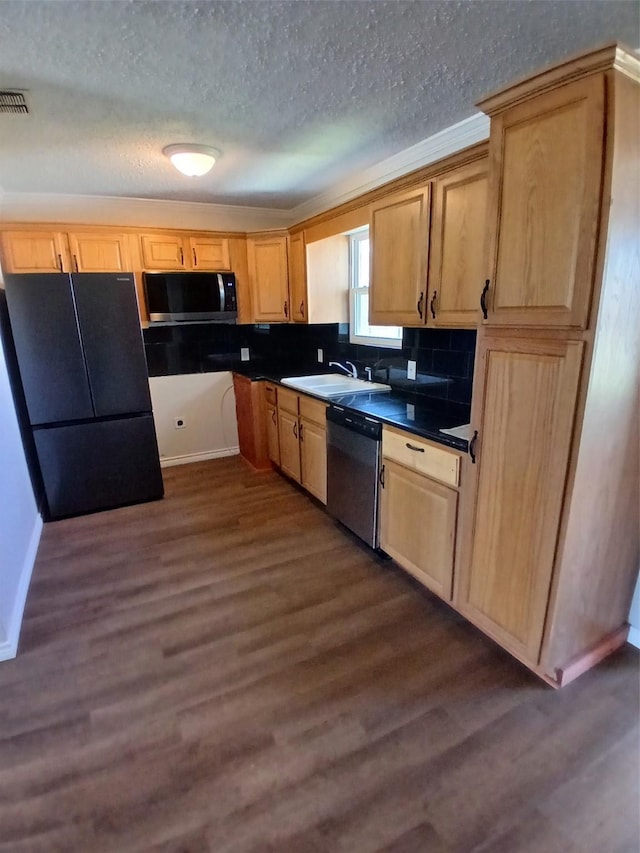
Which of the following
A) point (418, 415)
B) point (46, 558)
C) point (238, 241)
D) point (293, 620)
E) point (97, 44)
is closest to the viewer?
point (97, 44)

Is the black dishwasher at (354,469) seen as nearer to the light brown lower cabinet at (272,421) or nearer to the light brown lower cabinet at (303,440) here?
the light brown lower cabinet at (303,440)

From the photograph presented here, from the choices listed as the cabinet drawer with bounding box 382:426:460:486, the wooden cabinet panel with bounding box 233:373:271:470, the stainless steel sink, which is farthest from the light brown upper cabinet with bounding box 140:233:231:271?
the cabinet drawer with bounding box 382:426:460:486

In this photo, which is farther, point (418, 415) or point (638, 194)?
point (418, 415)

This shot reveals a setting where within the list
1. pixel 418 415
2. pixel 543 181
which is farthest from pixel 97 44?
pixel 418 415

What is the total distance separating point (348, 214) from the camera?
2.87 m

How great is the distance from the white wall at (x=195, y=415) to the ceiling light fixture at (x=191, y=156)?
2.07 metres

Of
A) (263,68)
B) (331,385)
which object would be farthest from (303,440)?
(263,68)

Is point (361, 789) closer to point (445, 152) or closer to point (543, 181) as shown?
point (543, 181)

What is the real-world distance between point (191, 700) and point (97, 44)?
2455 millimetres

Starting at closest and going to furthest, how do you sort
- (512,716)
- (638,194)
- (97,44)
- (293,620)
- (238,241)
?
1. (638,194)
2. (97,44)
3. (512,716)
4. (293,620)
5. (238,241)

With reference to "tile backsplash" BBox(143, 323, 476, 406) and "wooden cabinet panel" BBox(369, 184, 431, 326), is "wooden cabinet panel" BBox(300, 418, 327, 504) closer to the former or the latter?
"tile backsplash" BBox(143, 323, 476, 406)

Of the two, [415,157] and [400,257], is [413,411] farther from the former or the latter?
[415,157]

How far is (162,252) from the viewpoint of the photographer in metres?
3.71

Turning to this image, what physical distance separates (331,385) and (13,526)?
7.47 feet
